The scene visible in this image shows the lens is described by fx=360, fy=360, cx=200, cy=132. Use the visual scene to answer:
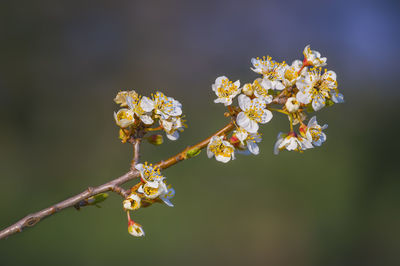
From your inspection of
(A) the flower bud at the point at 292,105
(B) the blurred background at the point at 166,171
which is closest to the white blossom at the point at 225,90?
(A) the flower bud at the point at 292,105

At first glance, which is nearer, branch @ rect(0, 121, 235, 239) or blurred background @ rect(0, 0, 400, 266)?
branch @ rect(0, 121, 235, 239)

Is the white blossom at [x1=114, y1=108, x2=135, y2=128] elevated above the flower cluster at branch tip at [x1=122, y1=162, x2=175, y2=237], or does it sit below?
above

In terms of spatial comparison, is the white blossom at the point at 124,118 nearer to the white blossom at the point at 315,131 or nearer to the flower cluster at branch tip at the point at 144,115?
the flower cluster at branch tip at the point at 144,115

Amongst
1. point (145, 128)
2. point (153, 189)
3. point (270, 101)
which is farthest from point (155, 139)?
point (270, 101)

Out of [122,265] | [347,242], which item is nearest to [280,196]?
[347,242]

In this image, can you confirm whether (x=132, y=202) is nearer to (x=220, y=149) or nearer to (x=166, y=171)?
(x=220, y=149)

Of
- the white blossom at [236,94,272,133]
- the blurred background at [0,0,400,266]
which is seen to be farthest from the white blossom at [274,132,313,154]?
the blurred background at [0,0,400,266]

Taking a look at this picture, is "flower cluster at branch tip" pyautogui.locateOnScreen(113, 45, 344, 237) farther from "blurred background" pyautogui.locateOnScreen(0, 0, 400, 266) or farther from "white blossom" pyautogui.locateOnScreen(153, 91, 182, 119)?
"blurred background" pyautogui.locateOnScreen(0, 0, 400, 266)
